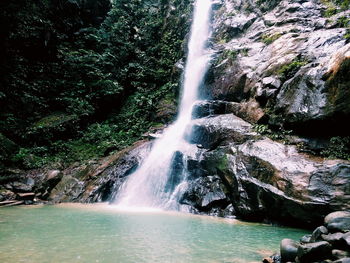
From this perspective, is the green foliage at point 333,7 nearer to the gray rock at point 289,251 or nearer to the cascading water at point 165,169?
the cascading water at point 165,169

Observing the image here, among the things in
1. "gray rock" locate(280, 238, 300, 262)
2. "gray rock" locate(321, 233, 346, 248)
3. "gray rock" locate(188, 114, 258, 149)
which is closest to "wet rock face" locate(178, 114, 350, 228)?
"gray rock" locate(188, 114, 258, 149)

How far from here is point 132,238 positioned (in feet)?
18.9

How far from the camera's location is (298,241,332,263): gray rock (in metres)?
3.93

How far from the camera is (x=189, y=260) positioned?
14.6 feet

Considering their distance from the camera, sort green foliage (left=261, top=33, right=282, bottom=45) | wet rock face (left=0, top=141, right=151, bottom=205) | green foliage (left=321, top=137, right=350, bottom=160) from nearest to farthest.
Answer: green foliage (left=321, top=137, right=350, bottom=160) < wet rock face (left=0, top=141, right=151, bottom=205) < green foliage (left=261, top=33, right=282, bottom=45)

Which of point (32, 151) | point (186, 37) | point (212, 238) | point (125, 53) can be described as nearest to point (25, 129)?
point (32, 151)

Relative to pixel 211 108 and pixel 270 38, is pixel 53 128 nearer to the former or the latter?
pixel 211 108

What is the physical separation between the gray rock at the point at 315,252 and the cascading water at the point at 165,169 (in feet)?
21.3

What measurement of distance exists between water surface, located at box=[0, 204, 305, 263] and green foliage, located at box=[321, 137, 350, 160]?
2.42m

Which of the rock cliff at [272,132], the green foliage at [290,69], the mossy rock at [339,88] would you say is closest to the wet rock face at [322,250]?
the rock cliff at [272,132]

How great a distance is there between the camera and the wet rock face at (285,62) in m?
8.09

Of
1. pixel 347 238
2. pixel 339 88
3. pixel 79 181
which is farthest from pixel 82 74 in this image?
pixel 347 238

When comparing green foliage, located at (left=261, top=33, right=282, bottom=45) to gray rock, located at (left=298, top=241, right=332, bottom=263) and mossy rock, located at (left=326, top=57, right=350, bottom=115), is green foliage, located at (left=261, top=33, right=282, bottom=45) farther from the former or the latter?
gray rock, located at (left=298, top=241, right=332, bottom=263)

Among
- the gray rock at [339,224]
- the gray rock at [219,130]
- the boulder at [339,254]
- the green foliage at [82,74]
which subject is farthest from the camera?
the green foliage at [82,74]
